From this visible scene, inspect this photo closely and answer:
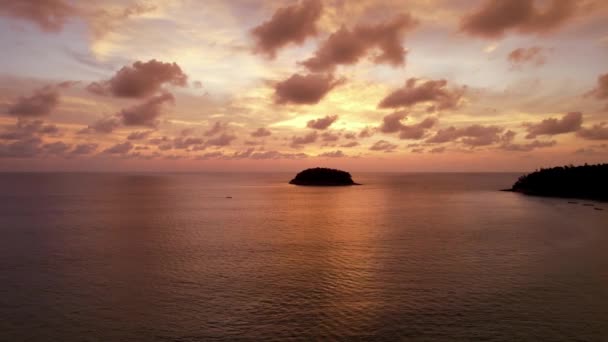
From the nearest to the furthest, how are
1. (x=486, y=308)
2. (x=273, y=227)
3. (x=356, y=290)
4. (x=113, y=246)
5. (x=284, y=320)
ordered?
(x=284, y=320) → (x=486, y=308) → (x=356, y=290) → (x=113, y=246) → (x=273, y=227)

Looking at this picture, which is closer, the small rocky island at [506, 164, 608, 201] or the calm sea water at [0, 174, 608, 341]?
the calm sea water at [0, 174, 608, 341]

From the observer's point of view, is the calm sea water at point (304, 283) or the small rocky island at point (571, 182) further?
the small rocky island at point (571, 182)

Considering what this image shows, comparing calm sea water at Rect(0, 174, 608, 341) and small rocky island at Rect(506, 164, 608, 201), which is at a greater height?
small rocky island at Rect(506, 164, 608, 201)

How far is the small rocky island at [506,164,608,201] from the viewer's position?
109062mm

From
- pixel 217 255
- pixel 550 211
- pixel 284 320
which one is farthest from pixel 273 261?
pixel 550 211

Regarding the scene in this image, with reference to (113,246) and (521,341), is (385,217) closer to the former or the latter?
(113,246)

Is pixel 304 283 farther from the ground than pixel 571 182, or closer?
closer

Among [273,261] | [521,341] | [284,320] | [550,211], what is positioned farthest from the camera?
[550,211]

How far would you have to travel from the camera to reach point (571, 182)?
387 ft

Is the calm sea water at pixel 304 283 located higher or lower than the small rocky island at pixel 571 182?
lower

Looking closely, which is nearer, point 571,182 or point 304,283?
point 304,283

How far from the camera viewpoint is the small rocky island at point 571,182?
109062mm

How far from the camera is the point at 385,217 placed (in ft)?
251

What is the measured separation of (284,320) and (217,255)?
20302 mm
